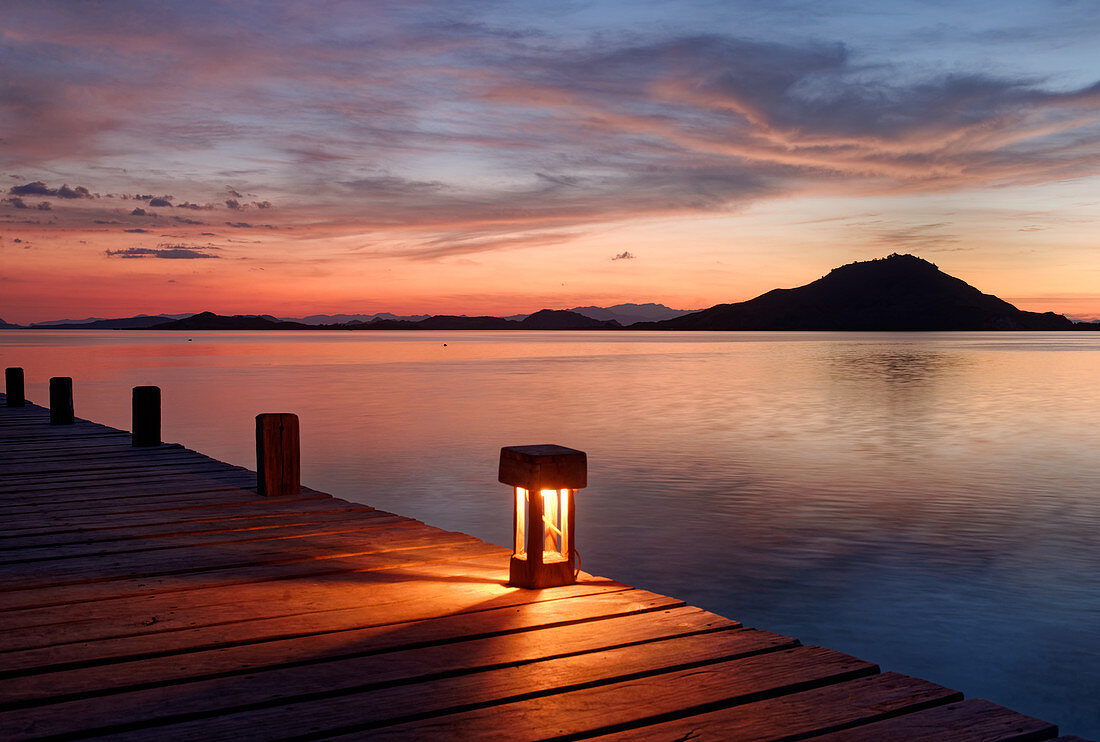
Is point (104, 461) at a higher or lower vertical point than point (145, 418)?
lower

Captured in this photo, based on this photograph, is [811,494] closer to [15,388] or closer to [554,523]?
[554,523]

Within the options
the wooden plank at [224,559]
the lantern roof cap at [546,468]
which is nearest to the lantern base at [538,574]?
the lantern roof cap at [546,468]

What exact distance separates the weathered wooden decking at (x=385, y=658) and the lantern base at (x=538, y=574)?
93mm

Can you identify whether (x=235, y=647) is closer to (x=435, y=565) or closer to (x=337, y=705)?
(x=337, y=705)

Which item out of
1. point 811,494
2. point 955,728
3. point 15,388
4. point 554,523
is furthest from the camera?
point 15,388

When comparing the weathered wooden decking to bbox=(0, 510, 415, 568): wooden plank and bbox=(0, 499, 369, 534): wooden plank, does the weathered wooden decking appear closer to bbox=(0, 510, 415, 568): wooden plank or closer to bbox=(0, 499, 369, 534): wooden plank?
bbox=(0, 510, 415, 568): wooden plank

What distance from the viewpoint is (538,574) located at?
16.5ft

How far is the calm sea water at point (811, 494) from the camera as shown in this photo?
7.74m

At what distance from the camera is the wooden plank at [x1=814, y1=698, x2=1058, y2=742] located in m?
3.16

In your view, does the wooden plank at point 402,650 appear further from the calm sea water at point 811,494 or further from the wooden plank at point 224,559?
the calm sea water at point 811,494

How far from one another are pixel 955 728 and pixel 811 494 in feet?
36.7

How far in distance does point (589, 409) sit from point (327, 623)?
80.0 feet

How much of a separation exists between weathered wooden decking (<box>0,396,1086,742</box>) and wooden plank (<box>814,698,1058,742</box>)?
1 centimetres

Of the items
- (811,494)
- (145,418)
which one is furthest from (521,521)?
(811,494)
